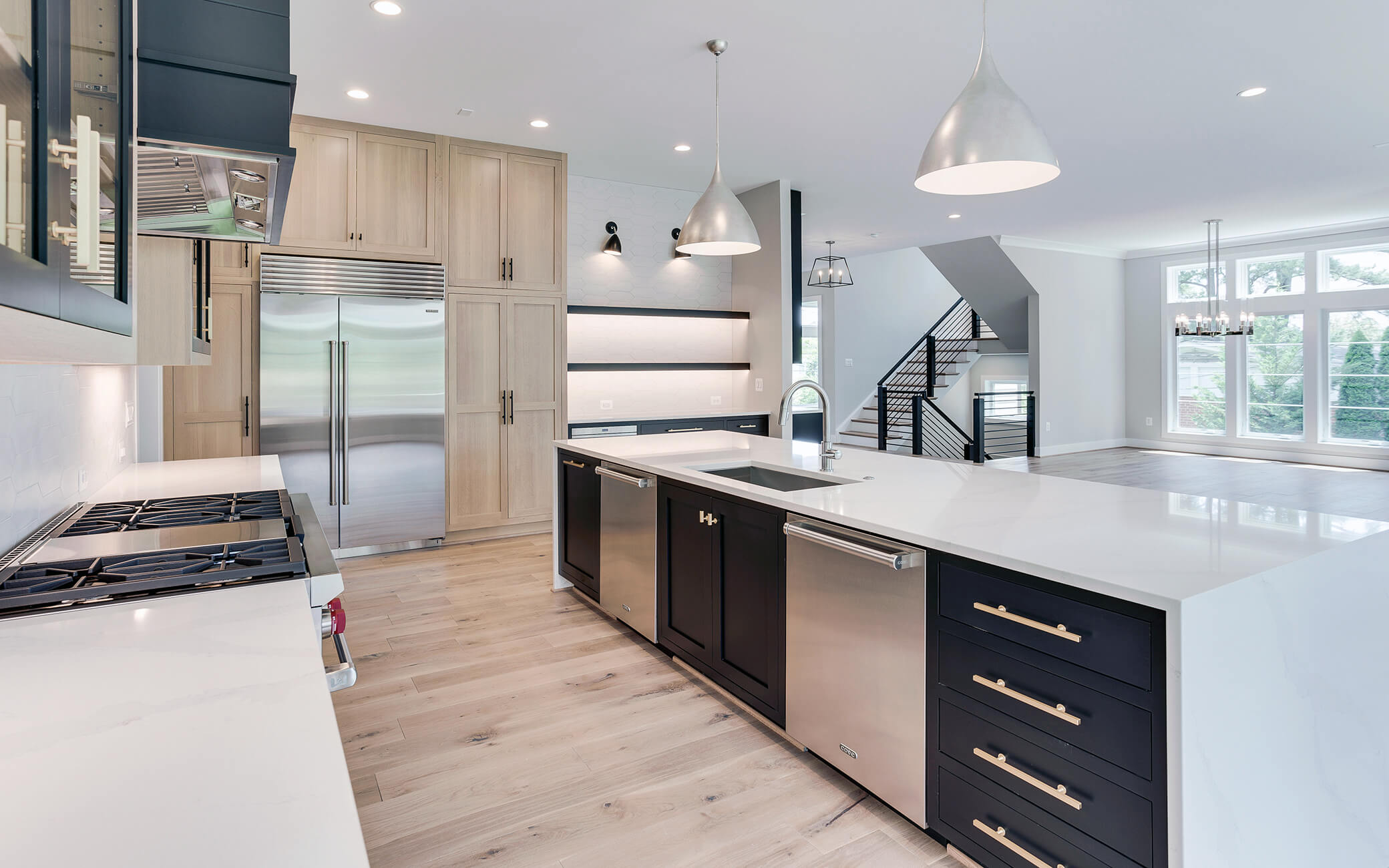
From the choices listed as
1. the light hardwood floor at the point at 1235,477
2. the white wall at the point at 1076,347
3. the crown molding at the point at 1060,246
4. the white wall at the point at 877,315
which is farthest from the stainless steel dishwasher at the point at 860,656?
the white wall at the point at 877,315

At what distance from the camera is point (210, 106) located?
1412 millimetres

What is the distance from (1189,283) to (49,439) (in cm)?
1223

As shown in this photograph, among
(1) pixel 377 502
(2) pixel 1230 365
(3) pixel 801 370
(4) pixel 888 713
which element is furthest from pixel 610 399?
(2) pixel 1230 365

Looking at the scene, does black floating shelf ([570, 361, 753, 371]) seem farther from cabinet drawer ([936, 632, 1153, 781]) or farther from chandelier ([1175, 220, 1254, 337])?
chandelier ([1175, 220, 1254, 337])

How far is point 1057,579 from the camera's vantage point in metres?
1.48

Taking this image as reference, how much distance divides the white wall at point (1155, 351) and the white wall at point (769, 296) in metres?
7.21

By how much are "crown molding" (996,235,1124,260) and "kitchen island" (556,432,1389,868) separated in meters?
8.03

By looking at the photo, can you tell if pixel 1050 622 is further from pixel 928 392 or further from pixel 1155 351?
pixel 1155 351

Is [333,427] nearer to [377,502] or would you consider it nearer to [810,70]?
[377,502]

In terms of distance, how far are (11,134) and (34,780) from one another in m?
0.58

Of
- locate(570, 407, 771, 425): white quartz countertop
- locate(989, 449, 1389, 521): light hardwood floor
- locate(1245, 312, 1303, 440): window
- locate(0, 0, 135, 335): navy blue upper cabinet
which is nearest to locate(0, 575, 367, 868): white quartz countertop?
locate(0, 0, 135, 335): navy blue upper cabinet

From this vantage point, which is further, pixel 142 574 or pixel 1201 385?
pixel 1201 385

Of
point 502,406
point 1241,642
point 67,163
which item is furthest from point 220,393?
point 1241,642

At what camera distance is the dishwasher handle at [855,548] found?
1.80 meters
